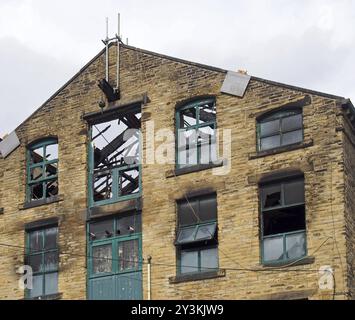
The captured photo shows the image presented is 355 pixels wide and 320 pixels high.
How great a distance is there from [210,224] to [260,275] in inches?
90.9

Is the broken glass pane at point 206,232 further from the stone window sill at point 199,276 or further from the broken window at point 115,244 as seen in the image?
the broken window at point 115,244

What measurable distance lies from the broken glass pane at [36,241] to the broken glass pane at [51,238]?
0.22m

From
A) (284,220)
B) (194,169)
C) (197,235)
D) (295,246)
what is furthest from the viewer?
(194,169)

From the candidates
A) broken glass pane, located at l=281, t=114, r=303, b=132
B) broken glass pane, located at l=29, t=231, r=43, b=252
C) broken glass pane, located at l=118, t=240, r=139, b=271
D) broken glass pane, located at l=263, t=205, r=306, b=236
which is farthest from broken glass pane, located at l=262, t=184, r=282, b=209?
broken glass pane, located at l=29, t=231, r=43, b=252

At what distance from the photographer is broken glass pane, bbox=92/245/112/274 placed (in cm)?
3049

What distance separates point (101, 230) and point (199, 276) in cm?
390

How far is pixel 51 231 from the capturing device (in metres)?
32.0

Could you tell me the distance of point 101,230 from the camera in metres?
30.9

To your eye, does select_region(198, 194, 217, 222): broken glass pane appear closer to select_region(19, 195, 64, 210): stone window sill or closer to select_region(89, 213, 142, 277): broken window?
select_region(89, 213, 142, 277): broken window

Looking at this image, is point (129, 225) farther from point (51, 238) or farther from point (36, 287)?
point (36, 287)

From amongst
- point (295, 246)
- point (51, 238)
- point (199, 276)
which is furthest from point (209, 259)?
point (51, 238)

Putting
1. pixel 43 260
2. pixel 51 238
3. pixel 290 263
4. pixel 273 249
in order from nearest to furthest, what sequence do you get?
pixel 290 263
pixel 273 249
pixel 43 260
pixel 51 238
